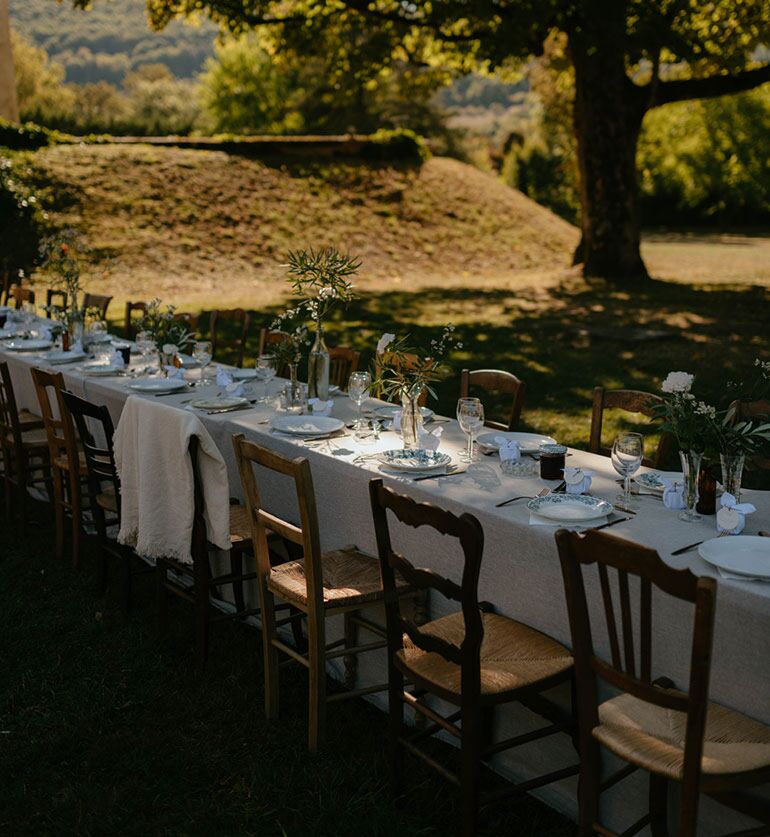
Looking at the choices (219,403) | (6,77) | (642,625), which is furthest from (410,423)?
(6,77)

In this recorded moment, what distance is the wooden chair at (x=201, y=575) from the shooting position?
4.28 meters

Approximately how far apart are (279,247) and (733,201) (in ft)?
84.7

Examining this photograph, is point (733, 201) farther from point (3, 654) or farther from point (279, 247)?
point (3, 654)

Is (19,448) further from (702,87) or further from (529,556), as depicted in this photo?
(702,87)

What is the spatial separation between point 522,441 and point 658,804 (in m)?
1.82

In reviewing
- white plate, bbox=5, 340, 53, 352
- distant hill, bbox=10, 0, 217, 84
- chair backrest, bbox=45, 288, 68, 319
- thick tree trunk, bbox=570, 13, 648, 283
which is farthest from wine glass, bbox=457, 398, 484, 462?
distant hill, bbox=10, 0, 217, 84

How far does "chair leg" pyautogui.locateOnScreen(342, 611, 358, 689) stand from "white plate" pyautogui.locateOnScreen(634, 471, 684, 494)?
1312mm

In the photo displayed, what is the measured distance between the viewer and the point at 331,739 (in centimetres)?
377

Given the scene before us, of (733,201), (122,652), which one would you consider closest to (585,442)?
(122,652)

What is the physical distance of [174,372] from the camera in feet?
19.6

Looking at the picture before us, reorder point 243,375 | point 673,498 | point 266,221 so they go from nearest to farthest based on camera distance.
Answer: point 673,498
point 243,375
point 266,221

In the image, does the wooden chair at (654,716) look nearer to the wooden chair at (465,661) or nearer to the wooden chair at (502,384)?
the wooden chair at (465,661)

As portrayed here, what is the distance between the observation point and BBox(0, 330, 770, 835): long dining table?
2.72 m

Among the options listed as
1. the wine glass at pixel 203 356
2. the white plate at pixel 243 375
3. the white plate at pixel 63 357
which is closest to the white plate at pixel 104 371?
the white plate at pixel 63 357
